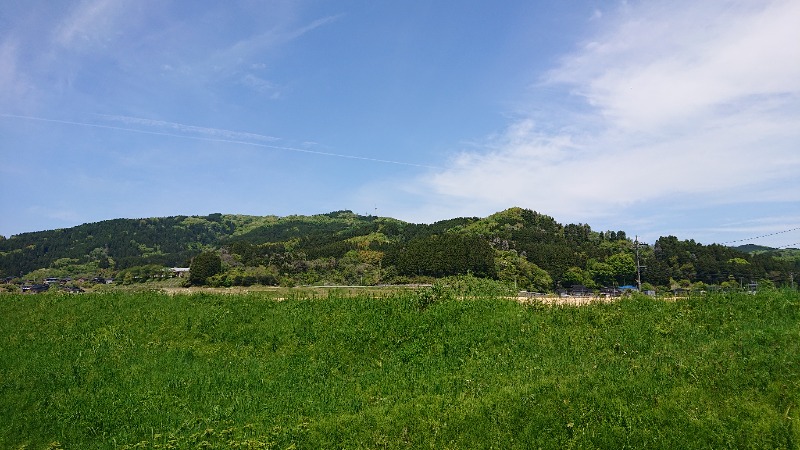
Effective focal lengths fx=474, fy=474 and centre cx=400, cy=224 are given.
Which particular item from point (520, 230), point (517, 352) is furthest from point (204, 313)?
point (520, 230)

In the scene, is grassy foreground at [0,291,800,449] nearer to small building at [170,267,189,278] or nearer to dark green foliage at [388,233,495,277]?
dark green foliage at [388,233,495,277]

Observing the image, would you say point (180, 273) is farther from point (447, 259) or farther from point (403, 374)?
point (403, 374)

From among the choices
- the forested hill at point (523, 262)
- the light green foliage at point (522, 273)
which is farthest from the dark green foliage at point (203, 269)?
the light green foliage at point (522, 273)

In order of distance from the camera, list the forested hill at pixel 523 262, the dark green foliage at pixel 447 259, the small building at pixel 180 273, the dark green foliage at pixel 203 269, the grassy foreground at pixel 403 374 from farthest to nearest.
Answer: the small building at pixel 180 273, the forested hill at pixel 523 262, the dark green foliage at pixel 447 259, the dark green foliage at pixel 203 269, the grassy foreground at pixel 403 374

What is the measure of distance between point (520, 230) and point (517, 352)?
9323cm

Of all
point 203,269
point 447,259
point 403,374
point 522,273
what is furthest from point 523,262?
point 403,374

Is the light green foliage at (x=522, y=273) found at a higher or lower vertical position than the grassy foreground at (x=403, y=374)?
higher

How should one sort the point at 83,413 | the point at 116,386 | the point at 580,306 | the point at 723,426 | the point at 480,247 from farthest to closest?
1. the point at 480,247
2. the point at 580,306
3. the point at 116,386
4. the point at 83,413
5. the point at 723,426

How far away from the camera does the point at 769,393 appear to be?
10.8m

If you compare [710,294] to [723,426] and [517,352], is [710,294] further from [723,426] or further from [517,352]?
[723,426]

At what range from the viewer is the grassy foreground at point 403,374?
10594 mm

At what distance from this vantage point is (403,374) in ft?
49.3

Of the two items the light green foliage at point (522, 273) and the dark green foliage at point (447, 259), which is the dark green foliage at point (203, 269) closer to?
the dark green foliage at point (447, 259)

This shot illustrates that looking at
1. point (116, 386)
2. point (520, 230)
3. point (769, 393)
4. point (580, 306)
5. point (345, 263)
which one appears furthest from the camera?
point (520, 230)
